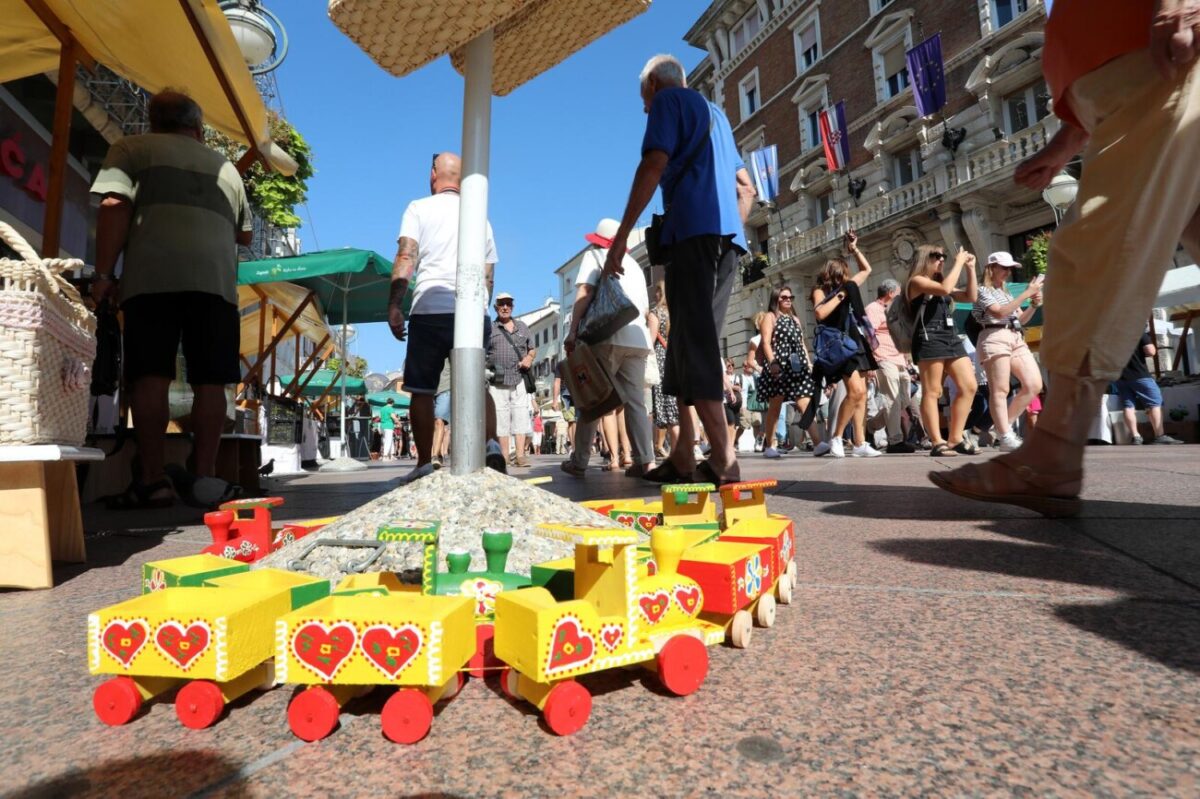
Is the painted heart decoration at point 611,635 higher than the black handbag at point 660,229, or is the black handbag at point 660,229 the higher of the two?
the black handbag at point 660,229

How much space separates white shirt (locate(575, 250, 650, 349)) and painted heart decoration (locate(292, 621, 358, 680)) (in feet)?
10.8

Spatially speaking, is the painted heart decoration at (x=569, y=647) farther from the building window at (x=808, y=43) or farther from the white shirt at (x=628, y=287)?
the building window at (x=808, y=43)

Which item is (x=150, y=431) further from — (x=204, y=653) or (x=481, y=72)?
(x=204, y=653)

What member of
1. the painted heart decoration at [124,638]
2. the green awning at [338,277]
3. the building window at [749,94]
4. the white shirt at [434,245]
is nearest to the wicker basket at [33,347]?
the painted heart decoration at [124,638]

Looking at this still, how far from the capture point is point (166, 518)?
2.55m

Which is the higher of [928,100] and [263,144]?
[928,100]

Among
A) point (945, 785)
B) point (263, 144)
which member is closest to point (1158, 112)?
point (945, 785)

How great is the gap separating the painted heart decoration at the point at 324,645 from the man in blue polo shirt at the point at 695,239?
2.11 metres

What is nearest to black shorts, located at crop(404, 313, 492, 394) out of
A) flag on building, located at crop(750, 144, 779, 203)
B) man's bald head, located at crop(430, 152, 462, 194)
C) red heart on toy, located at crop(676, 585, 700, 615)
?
man's bald head, located at crop(430, 152, 462, 194)

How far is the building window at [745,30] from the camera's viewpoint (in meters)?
24.9

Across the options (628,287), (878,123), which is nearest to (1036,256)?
(878,123)

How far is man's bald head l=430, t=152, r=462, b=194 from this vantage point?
3.44 m

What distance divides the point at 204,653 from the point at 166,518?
229 centimetres

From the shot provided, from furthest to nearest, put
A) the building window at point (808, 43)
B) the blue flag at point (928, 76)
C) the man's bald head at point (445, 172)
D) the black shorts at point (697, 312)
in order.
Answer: the building window at point (808, 43) < the blue flag at point (928, 76) < the man's bald head at point (445, 172) < the black shorts at point (697, 312)
